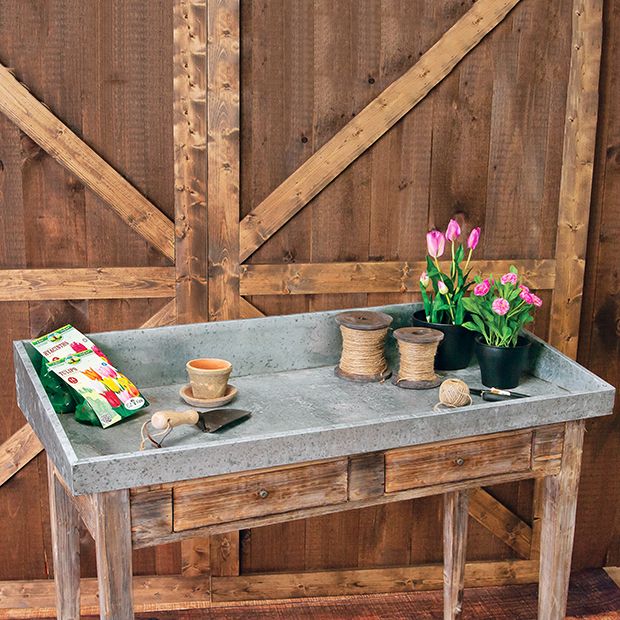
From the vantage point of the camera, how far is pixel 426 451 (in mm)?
2486

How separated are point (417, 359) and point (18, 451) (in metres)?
1.55

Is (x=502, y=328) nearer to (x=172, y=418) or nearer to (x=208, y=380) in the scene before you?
(x=208, y=380)

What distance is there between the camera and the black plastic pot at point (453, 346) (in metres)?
2.89

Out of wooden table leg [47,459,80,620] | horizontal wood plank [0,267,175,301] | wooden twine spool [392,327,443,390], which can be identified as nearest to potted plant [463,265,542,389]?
wooden twine spool [392,327,443,390]

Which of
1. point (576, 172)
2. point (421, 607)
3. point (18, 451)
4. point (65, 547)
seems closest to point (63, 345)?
point (65, 547)

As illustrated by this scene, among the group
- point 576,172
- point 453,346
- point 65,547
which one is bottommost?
point 65,547

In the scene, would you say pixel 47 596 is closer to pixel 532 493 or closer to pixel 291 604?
pixel 291 604

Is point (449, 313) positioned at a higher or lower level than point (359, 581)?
higher

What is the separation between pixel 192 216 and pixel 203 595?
1.43m

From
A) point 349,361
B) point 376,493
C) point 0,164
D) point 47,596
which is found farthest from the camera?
point 47,596

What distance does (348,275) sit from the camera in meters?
3.46

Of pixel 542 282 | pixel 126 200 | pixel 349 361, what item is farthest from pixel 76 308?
pixel 542 282

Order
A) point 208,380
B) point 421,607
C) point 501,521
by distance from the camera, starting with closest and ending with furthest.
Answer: point 208,380
point 421,607
point 501,521

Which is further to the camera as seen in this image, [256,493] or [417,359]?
[417,359]
